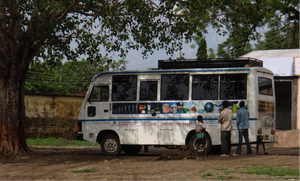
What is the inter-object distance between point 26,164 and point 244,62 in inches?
306

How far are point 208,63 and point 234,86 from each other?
126 cm

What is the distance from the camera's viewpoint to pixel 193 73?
49.9 feet

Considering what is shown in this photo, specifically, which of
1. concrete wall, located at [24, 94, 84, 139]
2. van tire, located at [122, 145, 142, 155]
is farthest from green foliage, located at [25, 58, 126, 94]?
van tire, located at [122, 145, 142, 155]

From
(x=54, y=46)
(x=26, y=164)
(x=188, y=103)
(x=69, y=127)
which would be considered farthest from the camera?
(x=69, y=127)

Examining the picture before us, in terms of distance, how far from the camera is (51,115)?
2559 cm

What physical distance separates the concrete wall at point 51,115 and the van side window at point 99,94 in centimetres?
913

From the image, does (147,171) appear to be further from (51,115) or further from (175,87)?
(51,115)

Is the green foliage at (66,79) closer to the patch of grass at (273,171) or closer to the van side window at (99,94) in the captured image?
the van side window at (99,94)

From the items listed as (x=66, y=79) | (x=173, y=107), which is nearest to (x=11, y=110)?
(x=173, y=107)

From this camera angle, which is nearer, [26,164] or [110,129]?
[26,164]

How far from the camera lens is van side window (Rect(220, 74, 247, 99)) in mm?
14633

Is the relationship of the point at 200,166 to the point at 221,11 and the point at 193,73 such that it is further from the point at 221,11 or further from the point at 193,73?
the point at 221,11

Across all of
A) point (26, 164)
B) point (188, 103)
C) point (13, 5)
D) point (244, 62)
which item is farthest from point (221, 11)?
point (26, 164)

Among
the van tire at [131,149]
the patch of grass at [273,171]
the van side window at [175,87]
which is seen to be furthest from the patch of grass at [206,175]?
the van tire at [131,149]
